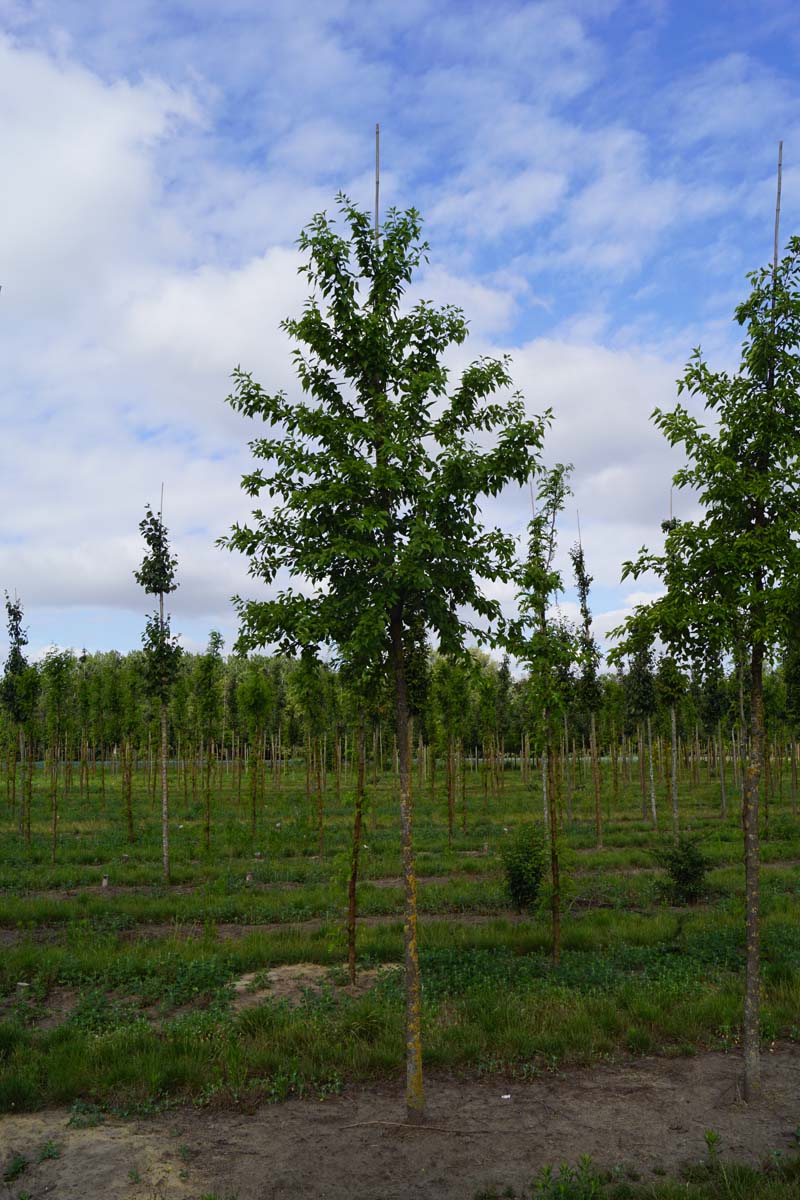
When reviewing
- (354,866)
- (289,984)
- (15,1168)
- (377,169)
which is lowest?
(289,984)

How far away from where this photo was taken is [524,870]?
54.0 ft

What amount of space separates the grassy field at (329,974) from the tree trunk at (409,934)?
1242 millimetres

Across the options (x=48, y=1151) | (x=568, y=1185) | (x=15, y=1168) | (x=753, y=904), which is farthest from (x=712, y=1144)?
(x=15, y=1168)

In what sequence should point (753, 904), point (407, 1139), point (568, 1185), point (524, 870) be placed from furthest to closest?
point (524, 870) < point (753, 904) < point (407, 1139) < point (568, 1185)

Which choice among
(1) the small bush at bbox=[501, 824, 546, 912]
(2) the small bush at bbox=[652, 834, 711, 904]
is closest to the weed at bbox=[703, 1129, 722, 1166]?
(1) the small bush at bbox=[501, 824, 546, 912]

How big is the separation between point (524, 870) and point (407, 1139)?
31.0 feet

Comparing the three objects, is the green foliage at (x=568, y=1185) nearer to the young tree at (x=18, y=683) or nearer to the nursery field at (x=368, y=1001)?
the nursery field at (x=368, y=1001)

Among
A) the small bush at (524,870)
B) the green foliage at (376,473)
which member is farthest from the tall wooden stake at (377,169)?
the small bush at (524,870)

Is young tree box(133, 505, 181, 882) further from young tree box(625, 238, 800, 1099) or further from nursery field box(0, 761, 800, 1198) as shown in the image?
young tree box(625, 238, 800, 1099)

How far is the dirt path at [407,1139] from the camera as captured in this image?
662cm

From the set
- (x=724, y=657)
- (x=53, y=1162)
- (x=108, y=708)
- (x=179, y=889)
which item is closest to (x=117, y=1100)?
(x=53, y=1162)

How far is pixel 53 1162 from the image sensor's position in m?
6.95

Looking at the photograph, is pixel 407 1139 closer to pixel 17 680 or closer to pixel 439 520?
pixel 439 520

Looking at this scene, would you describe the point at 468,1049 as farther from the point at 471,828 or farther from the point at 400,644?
the point at 471,828
